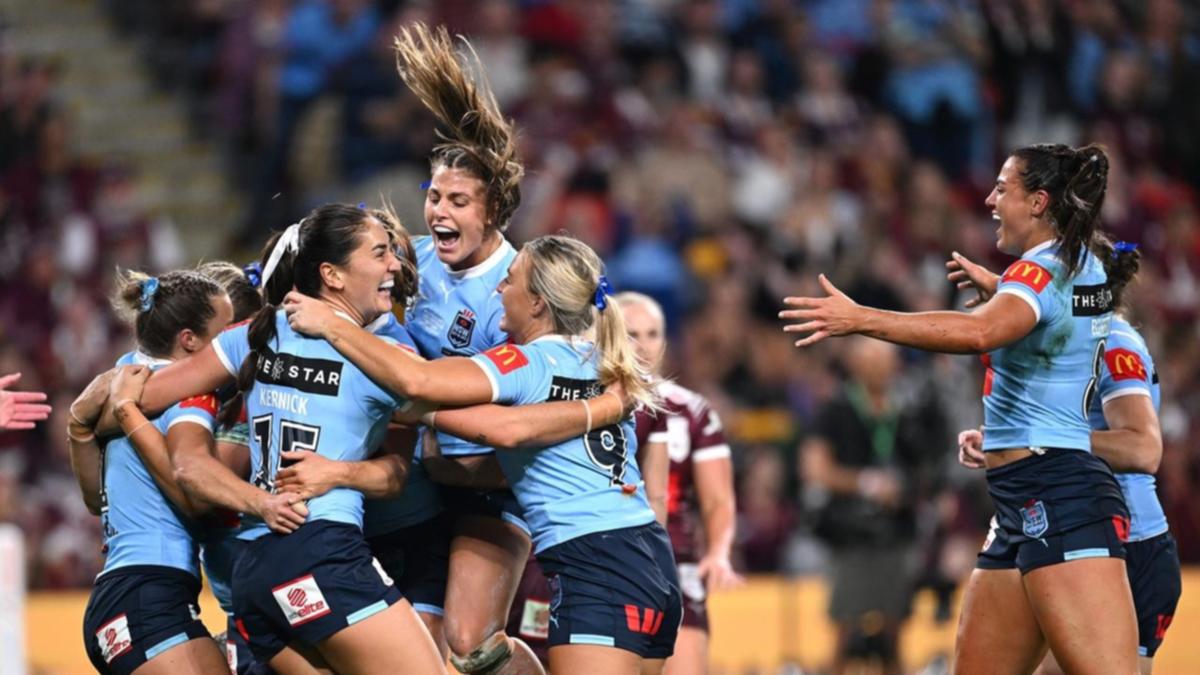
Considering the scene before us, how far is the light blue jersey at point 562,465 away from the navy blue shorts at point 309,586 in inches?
21.0

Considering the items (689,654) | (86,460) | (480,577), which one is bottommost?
(689,654)

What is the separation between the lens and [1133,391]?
19.5 ft

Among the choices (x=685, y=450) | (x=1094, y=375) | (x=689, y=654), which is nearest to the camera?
(x=1094, y=375)

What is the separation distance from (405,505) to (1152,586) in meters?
2.62

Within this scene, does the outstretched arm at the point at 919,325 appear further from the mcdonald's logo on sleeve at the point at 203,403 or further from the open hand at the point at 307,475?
the mcdonald's logo on sleeve at the point at 203,403

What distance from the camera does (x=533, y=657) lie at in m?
6.03

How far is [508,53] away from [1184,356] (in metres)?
6.04

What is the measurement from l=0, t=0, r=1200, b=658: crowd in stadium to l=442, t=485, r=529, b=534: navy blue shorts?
5.23 meters

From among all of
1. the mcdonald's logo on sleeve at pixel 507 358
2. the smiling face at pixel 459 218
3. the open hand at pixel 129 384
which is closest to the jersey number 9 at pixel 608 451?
the mcdonald's logo on sleeve at pixel 507 358

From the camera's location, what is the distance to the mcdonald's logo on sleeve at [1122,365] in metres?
5.97

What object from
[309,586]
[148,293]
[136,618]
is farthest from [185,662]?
[148,293]

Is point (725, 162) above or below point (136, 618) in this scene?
above

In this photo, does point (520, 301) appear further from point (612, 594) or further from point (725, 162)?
point (725, 162)

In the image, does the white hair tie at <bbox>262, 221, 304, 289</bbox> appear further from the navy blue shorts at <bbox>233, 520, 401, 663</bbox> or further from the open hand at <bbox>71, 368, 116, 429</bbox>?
the navy blue shorts at <bbox>233, 520, 401, 663</bbox>
